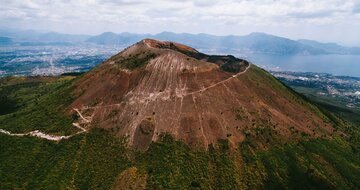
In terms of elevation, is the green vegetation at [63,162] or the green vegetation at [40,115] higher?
the green vegetation at [40,115]

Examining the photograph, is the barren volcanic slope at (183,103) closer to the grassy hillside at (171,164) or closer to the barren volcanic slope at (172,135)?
the barren volcanic slope at (172,135)

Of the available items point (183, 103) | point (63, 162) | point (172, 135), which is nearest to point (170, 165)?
point (172, 135)

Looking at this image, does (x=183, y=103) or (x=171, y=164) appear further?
(x=183, y=103)

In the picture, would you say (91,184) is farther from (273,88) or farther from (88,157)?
(273,88)

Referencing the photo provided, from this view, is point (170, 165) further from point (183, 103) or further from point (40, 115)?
point (40, 115)

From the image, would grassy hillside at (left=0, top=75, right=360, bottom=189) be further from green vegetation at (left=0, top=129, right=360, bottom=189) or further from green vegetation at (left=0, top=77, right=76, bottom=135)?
green vegetation at (left=0, top=77, right=76, bottom=135)

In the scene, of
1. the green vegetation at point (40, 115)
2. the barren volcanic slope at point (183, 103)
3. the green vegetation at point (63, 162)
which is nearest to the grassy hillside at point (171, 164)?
the green vegetation at point (63, 162)
